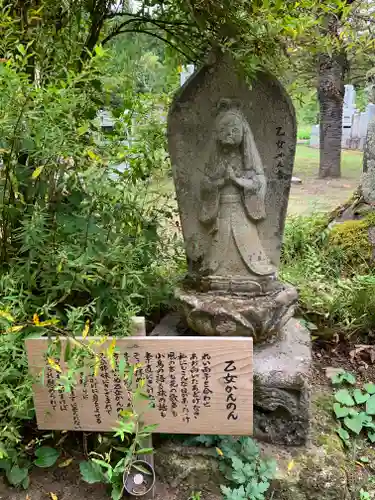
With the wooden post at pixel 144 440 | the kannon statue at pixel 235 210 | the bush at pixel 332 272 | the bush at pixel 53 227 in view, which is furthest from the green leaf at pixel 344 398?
the bush at pixel 53 227

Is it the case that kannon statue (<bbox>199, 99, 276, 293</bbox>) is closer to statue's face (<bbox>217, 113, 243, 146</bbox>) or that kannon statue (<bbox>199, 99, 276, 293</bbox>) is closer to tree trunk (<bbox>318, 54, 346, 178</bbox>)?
statue's face (<bbox>217, 113, 243, 146</bbox>)

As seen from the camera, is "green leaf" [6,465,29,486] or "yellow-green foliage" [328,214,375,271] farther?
"yellow-green foliage" [328,214,375,271]

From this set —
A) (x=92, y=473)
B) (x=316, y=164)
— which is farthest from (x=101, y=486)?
(x=316, y=164)

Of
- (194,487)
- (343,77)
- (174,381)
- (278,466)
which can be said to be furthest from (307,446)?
(343,77)

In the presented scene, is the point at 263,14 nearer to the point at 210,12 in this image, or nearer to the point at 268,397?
the point at 210,12

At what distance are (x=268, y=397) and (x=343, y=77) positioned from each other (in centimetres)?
768

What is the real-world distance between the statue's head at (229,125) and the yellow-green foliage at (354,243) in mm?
2094

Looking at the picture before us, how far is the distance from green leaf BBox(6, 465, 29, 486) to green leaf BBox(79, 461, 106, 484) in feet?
0.84

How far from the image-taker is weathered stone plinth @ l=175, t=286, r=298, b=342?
2.17 meters

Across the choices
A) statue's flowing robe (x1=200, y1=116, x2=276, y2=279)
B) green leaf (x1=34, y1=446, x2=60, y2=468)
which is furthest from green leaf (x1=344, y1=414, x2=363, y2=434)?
green leaf (x1=34, y1=446, x2=60, y2=468)

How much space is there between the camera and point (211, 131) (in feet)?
8.09

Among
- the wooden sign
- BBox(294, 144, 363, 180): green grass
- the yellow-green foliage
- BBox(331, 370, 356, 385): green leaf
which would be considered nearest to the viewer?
the wooden sign

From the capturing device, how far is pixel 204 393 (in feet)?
6.22

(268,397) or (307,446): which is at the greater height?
(268,397)
